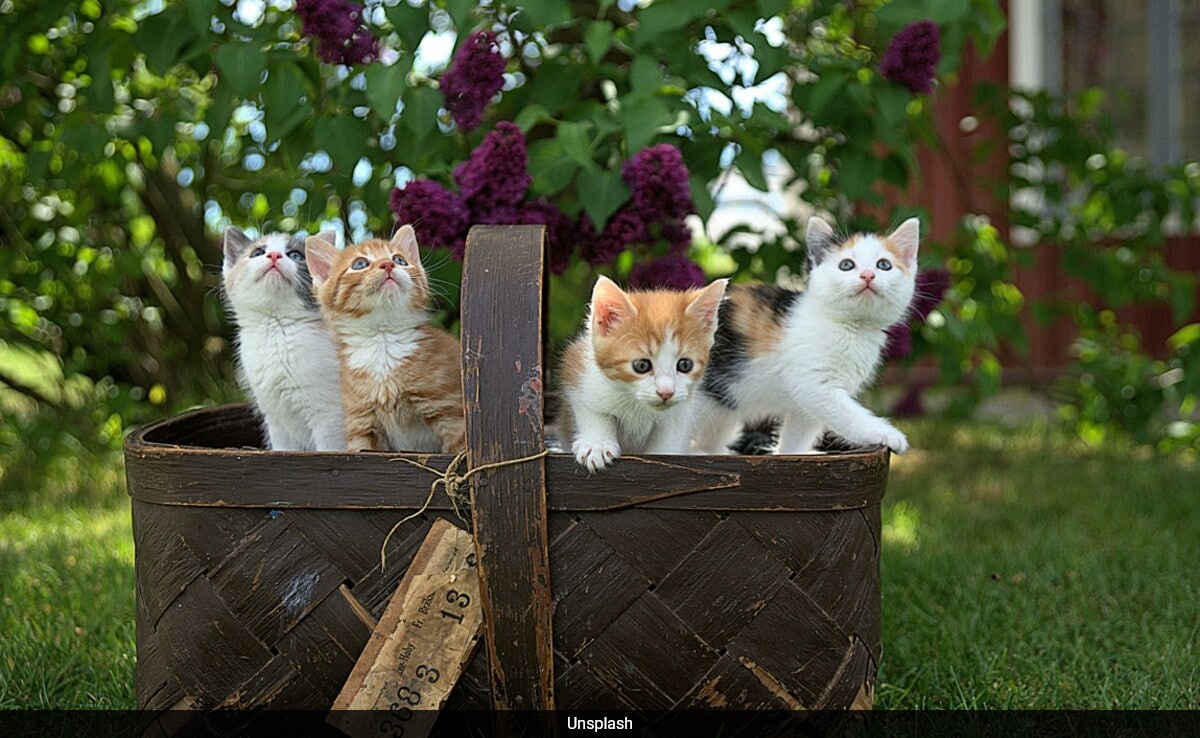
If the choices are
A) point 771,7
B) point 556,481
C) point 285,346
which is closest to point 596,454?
point 556,481

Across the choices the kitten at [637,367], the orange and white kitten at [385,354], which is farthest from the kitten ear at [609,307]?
the orange and white kitten at [385,354]

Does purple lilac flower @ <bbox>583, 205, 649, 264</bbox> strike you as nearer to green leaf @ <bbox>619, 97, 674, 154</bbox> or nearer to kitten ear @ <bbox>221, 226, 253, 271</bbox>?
green leaf @ <bbox>619, 97, 674, 154</bbox>

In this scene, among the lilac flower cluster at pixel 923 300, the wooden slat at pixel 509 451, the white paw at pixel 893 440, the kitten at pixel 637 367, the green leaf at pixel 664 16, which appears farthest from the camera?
the lilac flower cluster at pixel 923 300

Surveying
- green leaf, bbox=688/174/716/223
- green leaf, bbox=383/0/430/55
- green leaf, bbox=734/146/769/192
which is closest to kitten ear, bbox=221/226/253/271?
green leaf, bbox=383/0/430/55

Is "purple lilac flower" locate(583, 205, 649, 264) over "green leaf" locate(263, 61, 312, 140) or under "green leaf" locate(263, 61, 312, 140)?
under

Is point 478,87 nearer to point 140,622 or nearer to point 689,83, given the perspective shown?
point 689,83

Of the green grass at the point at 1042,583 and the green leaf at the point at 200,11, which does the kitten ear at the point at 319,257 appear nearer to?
the green leaf at the point at 200,11

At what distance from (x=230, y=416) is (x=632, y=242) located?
752 millimetres

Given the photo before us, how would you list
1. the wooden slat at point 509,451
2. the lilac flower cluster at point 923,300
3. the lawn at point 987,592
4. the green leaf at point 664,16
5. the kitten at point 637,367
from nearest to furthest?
1. the wooden slat at point 509,451
2. the kitten at point 637,367
3. the lawn at point 987,592
4. the green leaf at point 664,16
5. the lilac flower cluster at point 923,300

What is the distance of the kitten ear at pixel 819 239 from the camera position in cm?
165

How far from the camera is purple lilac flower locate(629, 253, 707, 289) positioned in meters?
1.80

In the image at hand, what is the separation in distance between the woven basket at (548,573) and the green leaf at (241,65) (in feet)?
2.13

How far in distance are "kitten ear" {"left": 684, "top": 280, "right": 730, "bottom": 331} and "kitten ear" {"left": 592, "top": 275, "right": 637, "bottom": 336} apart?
8cm

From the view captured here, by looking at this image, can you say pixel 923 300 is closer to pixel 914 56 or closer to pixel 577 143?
pixel 914 56
